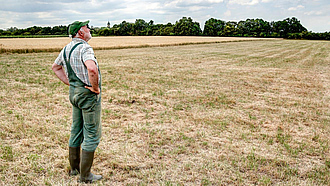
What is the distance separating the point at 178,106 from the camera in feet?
23.6

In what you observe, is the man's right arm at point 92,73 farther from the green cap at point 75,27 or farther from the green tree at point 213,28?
the green tree at point 213,28

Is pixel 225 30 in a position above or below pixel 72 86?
above

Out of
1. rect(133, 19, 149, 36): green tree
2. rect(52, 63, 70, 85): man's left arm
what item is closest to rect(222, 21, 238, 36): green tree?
rect(133, 19, 149, 36): green tree

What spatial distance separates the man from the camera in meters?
2.97

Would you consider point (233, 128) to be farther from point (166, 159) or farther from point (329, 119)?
point (329, 119)

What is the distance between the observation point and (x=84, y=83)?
120 inches

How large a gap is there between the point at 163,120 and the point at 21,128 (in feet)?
10.00

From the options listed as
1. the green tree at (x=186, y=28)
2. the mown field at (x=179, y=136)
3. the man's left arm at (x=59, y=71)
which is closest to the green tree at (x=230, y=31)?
the green tree at (x=186, y=28)

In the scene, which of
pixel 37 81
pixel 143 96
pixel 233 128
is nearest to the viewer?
pixel 233 128

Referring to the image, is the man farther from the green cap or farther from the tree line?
the tree line

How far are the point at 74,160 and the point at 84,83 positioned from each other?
1.23 m

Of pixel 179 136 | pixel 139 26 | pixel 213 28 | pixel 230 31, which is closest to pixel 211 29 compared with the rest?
pixel 213 28

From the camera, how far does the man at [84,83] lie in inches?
117

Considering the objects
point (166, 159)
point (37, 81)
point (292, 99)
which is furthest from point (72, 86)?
point (37, 81)
